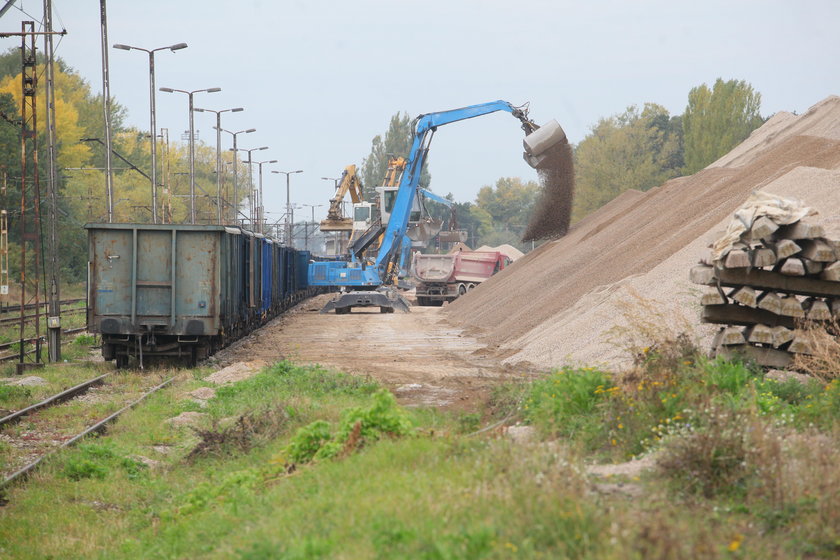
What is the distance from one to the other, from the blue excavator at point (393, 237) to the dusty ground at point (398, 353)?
3366mm

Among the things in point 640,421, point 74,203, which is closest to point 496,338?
point 640,421

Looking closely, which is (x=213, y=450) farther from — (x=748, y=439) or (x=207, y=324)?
(x=207, y=324)

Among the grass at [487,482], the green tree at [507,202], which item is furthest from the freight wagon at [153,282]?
the green tree at [507,202]

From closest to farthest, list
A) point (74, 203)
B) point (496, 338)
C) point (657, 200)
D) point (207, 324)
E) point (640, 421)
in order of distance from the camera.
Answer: point (640, 421)
point (207, 324)
point (496, 338)
point (657, 200)
point (74, 203)

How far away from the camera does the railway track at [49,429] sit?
1169 cm

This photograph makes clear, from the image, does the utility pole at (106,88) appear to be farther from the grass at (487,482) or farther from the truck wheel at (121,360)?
the grass at (487,482)

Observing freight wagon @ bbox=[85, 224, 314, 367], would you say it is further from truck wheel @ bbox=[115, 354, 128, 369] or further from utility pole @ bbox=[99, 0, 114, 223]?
utility pole @ bbox=[99, 0, 114, 223]

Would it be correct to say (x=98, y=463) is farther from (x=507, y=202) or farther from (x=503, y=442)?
(x=507, y=202)

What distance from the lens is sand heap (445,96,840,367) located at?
67.3 ft

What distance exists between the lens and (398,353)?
82.0ft

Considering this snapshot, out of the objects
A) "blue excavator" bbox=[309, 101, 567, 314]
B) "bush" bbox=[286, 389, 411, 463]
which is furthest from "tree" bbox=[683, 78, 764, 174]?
"bush" bbox=[286, 389, 411, 463]

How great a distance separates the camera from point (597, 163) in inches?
3364

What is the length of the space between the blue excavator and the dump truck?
5.23 meters

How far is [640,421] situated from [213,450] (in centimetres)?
535
